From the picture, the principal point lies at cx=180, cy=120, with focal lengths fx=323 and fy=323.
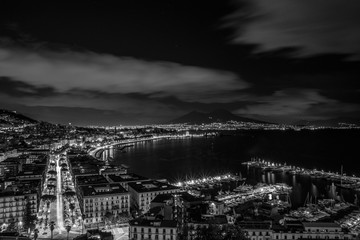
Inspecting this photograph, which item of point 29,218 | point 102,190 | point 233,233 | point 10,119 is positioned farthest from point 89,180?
point 10,119

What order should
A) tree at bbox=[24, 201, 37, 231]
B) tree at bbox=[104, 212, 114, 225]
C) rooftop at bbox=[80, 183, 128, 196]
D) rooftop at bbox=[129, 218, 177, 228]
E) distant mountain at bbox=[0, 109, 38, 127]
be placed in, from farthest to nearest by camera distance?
distant mountain at bbox=[0, 109, 38, 127] < rooftop at bbox=[80, 183, 128, 196] < tree at bbox=[104, 212, 114, 225] < tree at bbox=[24, 201, 37, 231] < rooftop at bbox=[129, 218, 177, 228]

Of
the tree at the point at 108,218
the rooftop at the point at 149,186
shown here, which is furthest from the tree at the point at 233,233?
the rooftop at the point at 149,186

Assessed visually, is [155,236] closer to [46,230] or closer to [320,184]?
[46,230]

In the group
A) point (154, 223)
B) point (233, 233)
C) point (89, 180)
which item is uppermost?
point (89, 180)

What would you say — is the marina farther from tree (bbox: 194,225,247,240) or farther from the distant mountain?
the distant mountain

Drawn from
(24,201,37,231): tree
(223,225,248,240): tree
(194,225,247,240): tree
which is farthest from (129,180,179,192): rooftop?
(223,225,248,240): tree

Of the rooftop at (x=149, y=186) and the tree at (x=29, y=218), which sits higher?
the rooftop at (x=149, y=186)

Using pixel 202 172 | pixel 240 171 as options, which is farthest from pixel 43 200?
pixel 240 171

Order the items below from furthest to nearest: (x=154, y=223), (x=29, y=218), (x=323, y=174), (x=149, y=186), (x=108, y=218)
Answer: (x=323, y=174), (x=149, y=186), (x=108, y=218), (x=29, y=218), (x=154, y=223)

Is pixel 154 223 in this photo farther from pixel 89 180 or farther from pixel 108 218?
pixel 89 180

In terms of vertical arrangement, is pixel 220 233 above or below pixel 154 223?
below

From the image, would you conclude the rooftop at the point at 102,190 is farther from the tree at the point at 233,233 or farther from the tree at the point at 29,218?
the tree at the point at 233,233
